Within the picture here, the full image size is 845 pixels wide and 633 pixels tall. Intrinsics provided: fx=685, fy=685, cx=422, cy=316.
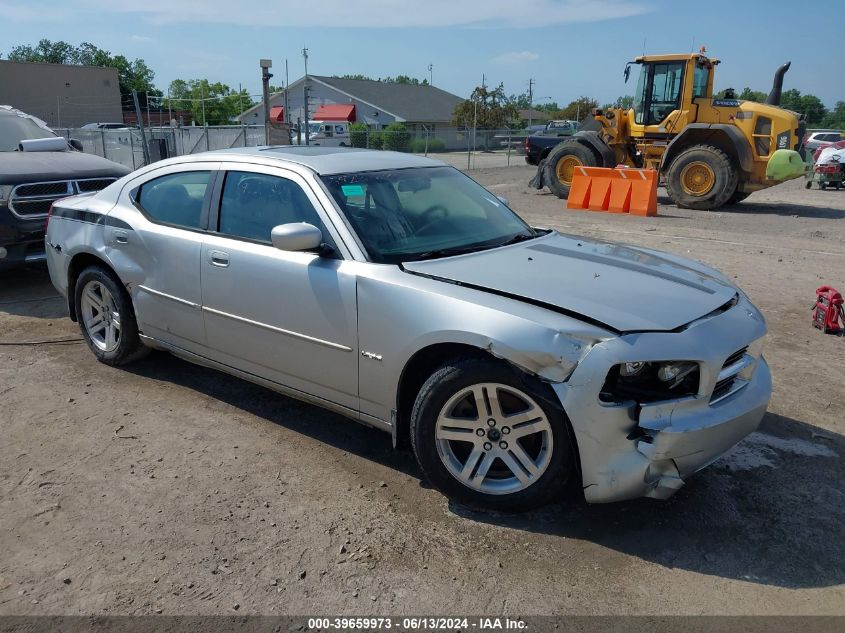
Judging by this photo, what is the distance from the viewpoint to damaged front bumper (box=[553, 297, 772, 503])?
9.22ft

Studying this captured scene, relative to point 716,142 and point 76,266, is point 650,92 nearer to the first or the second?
point 716,142

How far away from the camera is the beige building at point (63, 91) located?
47469mm

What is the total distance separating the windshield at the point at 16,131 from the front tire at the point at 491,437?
26.9 feet

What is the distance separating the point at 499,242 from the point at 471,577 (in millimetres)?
1939

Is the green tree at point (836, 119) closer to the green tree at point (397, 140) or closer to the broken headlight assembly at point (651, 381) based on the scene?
the green tree at point (397, 140)

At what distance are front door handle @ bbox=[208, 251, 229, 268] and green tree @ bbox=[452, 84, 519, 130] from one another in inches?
2243

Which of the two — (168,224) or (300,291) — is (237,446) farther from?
(168,224)

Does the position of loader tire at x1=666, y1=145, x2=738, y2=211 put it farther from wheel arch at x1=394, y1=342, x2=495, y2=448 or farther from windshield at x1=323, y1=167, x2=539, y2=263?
wheel arch at x1=394, y1=342, x2=495, y2=448

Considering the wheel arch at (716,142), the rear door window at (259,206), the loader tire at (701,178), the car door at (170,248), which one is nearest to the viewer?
the rear door window at (259,206)

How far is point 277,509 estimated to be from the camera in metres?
3.29

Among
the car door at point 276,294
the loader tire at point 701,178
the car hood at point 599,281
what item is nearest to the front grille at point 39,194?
the car door at point 276,294

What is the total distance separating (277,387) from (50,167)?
5037 millimetres

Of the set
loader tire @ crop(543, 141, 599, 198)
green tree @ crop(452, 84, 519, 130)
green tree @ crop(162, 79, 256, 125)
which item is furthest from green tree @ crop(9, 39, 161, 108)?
loader tire @ crop(543, 141, 599, 198)

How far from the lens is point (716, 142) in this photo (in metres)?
15.0
